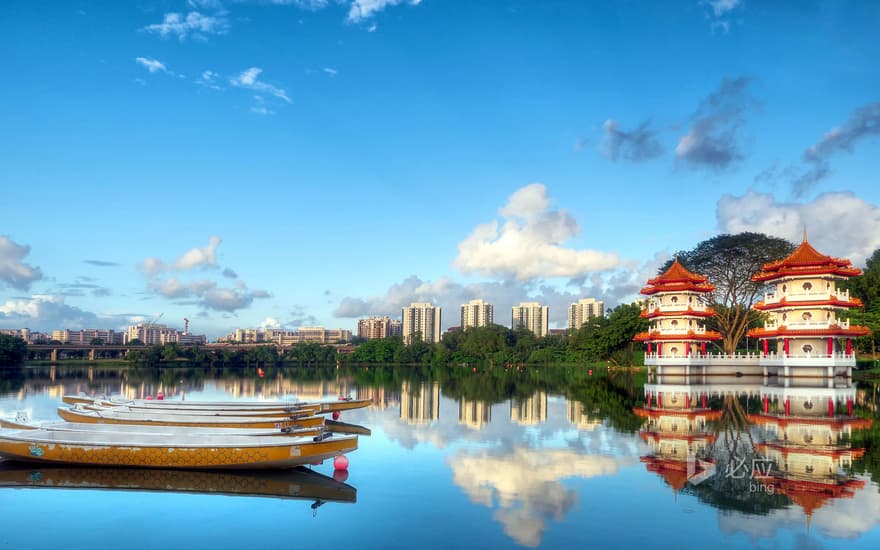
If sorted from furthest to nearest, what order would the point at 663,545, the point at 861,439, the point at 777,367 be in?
1. the point at 777,367
2. the point at 861,439
3. the point at 663,545

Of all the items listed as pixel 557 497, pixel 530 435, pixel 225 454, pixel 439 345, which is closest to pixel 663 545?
pixel 557 497

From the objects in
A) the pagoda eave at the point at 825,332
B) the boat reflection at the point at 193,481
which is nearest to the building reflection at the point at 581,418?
the boat reflection at the point at 193,481

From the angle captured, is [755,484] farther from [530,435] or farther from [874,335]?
[874,335]

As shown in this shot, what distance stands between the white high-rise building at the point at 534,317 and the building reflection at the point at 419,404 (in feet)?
367

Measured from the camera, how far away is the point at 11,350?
2913 inches

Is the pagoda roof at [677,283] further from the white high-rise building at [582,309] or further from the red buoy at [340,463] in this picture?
the white high-rise building at [582,309]

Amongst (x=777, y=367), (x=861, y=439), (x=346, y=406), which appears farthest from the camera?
(x=777, y=367)

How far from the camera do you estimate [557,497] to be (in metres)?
11.1

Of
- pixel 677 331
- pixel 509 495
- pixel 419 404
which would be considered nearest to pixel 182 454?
pixel 509 495

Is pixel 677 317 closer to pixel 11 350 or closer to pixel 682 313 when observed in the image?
pixel 682 313

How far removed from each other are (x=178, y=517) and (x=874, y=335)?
52620 millimetres

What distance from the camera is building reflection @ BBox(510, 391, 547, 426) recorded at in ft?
71.8

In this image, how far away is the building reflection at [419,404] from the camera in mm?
22828

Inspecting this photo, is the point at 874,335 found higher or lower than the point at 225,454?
higher
